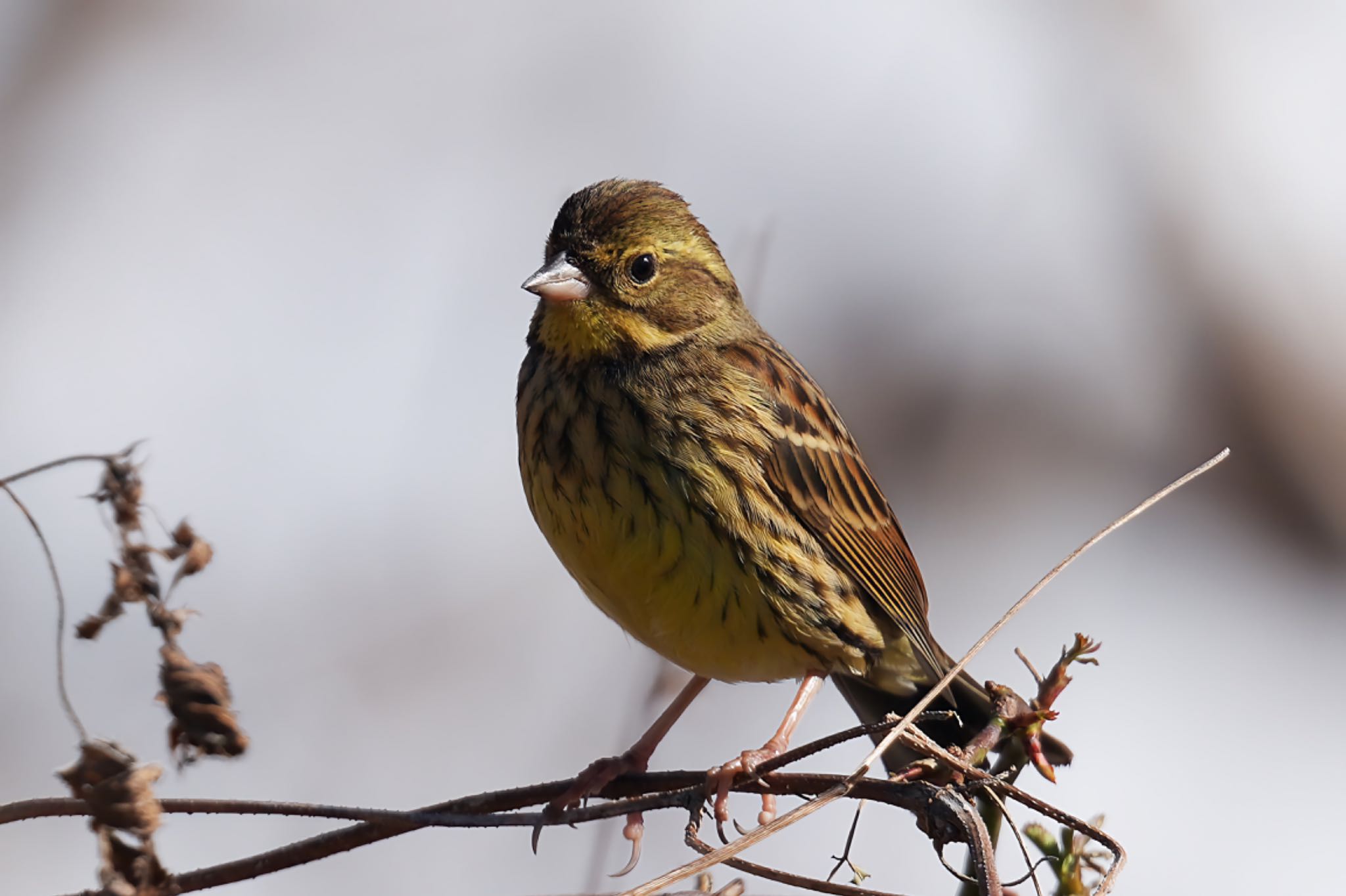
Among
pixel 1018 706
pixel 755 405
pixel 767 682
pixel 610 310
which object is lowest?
pixel 767 682

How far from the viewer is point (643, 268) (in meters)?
4.07

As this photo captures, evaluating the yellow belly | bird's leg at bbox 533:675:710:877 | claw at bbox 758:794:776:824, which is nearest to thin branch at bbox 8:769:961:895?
bird's leg at bbox 533:675:710:877

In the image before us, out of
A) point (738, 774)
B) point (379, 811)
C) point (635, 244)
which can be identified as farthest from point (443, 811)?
point (635, 244)

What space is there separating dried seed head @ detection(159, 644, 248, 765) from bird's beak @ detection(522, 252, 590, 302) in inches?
67.5

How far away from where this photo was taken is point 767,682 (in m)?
4.10

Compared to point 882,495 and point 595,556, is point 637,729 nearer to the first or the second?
point 595,556

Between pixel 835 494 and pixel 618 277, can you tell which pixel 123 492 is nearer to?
pixel 618 277

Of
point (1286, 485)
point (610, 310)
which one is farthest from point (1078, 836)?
point (1286, 485)

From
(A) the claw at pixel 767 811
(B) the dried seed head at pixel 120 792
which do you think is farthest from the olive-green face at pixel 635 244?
(B) the dried seed head at pixel 120 792

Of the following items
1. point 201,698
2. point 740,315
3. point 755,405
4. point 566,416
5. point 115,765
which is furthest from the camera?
point 740,315

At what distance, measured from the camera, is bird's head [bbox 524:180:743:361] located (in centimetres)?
393

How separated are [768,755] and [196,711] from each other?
1903 millimetres

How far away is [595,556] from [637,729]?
16.9 inches

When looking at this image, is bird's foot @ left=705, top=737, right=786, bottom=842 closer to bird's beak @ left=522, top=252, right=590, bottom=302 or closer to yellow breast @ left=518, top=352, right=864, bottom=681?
yellow breast @ left=518, top=352, right=864, bottom=681
